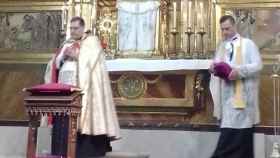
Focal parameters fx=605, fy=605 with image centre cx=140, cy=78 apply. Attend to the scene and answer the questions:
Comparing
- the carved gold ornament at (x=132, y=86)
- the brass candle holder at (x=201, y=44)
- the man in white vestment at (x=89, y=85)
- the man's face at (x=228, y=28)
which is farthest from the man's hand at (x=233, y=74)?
the carved gold ornament at (x=132, y=86)

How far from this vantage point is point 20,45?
916cm

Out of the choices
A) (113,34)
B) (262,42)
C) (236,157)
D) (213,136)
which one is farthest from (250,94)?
(113,34)

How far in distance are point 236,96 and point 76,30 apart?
6.02ft

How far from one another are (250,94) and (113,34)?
293 cm

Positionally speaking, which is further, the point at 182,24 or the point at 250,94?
the point at 182,24

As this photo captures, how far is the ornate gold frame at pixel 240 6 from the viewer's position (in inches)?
321

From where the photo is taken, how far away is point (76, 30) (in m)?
6.19

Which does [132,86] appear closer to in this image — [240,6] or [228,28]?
[240,6]

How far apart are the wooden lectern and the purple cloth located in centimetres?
159

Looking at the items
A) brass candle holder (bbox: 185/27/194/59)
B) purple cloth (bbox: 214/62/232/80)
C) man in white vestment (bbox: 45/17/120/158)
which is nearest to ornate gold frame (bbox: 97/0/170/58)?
brass candle holder (bbox: 185/27/194/59)

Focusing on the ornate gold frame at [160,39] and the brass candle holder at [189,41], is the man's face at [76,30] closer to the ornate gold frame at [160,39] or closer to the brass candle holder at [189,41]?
the ornate gold frame at [160,39]

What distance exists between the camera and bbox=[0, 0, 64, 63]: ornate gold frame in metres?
9.02

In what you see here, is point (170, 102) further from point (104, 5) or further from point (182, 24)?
point (104, 5)

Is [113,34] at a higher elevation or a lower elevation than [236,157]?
higher
